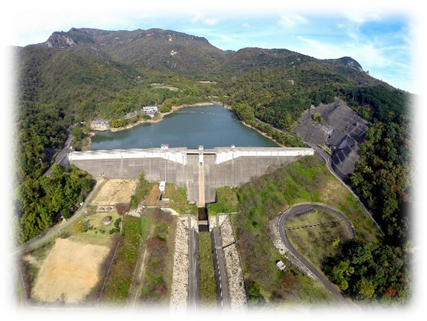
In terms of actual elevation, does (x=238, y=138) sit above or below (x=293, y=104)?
below

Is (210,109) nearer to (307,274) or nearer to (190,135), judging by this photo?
(190,135)

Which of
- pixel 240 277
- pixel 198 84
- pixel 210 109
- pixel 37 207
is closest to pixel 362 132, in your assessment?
pixel 240 277

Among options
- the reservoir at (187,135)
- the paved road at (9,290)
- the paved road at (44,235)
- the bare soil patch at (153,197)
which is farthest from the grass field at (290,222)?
the paved road at (9,290)

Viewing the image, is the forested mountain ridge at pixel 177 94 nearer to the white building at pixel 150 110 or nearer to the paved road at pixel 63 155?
the paved road at pixel 63 155

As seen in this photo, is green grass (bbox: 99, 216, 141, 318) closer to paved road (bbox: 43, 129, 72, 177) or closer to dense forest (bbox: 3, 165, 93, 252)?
dense forest (bbox: 3, 165, 93, 252)

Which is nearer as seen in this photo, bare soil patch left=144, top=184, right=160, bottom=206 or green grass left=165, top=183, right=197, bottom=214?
bare soil patch left=144, top=184, right=160, bottom=206

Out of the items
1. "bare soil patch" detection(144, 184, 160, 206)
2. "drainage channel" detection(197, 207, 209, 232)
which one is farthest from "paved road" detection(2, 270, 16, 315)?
"drainage channel" detection(197, 207, 209, 232)
